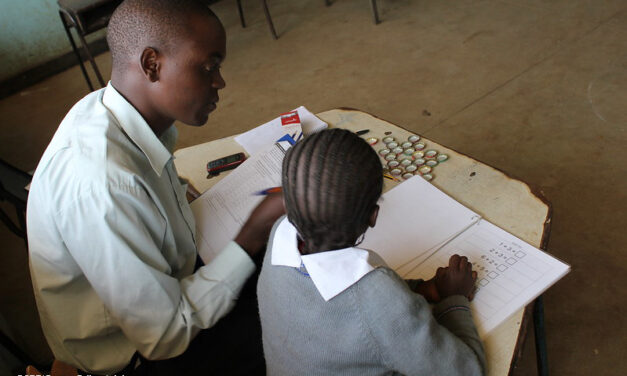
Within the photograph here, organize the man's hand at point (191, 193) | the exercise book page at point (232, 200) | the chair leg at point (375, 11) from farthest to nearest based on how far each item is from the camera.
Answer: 1. the chair leg at point (375, 11)
2. the man's hand at point (191, 193)
3. the exercise book page at point (232, 200)

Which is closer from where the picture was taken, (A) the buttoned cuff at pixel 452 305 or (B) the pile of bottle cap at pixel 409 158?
(A) the buttoned cuff at pixel 452 305

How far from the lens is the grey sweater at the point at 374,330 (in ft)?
2.55

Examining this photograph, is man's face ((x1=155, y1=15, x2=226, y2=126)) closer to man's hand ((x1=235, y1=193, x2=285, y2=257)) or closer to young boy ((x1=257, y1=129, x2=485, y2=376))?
man's hand ((x1=235, y1=193, x2=285, y2=257))

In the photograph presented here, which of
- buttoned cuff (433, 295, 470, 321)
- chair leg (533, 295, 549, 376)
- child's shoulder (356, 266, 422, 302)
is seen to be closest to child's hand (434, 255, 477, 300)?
buttoned cuff (433, 295, 470, 321)

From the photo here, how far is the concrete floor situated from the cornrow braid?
1164 millimetres

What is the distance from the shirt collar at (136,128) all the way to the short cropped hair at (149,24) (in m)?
0.09

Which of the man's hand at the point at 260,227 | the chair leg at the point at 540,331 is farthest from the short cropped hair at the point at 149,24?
the chair leg at the point at 540,331

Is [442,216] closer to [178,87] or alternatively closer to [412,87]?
[178,87]

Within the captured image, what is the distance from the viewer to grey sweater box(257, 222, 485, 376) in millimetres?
778

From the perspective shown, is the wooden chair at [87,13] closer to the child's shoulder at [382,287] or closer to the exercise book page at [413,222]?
the exercise book page at [413,222]

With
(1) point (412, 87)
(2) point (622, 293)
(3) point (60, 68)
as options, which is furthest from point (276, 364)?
(3) point (60, 68)

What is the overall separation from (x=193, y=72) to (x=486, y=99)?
7.33ft

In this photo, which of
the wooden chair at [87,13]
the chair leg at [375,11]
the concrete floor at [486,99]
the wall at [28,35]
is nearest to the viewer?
the concrete floor at [486,99]

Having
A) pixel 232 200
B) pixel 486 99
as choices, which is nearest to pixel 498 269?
pixel 232 200
